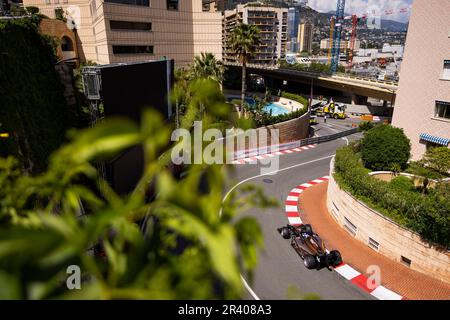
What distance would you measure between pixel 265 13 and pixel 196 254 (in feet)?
452

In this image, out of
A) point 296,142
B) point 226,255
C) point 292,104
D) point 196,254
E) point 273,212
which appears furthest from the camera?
point 292,104

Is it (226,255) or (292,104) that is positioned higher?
(226,255)

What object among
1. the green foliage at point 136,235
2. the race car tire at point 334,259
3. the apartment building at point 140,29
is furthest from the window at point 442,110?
the apartment building at point 140,29

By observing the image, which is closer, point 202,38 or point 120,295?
point 120,295

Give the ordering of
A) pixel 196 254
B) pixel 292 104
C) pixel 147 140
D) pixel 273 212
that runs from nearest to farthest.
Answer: pixel 147 140 → pixel 196 254 → pixel 273 212 → pixel 292 104

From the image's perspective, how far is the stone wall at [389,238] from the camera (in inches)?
487

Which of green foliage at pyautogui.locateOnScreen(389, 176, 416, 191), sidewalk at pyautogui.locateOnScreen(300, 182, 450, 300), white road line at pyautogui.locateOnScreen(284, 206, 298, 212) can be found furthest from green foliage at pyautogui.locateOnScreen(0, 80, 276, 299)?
green foliage at pyautogui.locateOnScreen(389, 176, 416, 191)

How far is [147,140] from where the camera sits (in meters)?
1.30

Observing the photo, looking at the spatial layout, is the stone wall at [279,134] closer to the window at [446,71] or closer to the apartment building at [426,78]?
the apartment building at [426,78]

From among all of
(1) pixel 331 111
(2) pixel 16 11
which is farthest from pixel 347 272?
(1) pixel 331 111

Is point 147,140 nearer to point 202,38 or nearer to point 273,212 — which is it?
point 273,212

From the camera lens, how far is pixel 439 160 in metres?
16.4

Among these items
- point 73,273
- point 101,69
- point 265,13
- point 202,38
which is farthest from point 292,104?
point 265,13
